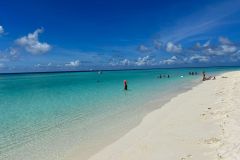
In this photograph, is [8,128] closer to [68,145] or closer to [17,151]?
[17,151]

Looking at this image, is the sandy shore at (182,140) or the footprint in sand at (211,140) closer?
the sandy shore at (182,140)

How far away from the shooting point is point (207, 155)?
7.07 meters

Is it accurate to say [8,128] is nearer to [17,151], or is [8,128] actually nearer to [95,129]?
[17,151]

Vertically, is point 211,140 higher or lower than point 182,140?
higher

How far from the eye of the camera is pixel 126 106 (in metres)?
18.4

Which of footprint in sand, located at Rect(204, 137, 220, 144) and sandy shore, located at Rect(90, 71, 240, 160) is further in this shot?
footprint in sand, located at Rect(204, 137, 220, 144)

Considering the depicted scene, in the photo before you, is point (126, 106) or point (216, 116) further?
point (126, 106)

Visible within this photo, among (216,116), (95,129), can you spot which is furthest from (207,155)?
(95,129)

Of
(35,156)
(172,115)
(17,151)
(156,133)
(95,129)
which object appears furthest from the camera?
(172,115)

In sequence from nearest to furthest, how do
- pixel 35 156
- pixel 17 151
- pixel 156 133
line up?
pixel 35 156
pixel 17 151
pixel 156 133

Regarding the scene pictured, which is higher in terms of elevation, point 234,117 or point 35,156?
point 234,117

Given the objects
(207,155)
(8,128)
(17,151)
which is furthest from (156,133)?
(8,128)

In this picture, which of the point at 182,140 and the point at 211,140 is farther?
the point at 182,140

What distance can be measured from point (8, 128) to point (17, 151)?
4031 mm
